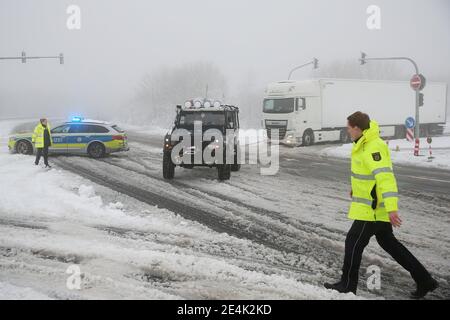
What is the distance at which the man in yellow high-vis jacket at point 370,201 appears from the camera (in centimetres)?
412

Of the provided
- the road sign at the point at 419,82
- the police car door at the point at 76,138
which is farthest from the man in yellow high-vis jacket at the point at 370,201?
the road sign at the point at 419,82

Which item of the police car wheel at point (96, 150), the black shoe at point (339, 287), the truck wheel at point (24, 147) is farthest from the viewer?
the truck wheel at point (24, 147)

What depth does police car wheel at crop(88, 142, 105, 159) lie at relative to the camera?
659 inches

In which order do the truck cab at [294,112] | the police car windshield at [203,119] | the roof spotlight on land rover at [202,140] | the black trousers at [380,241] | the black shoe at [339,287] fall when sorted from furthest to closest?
1. the truck cab at [294,112]
2. the police car windshield at [203,119]
3. the roof spotlight on land rover at [202,140]
4. the black shoe at [339,287]
5. the black trousers at [380,241]

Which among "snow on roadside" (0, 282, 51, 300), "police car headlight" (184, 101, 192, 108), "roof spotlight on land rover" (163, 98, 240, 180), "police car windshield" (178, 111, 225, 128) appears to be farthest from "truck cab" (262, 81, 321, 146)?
"snow on roadside" (0, 282, 51, 300)

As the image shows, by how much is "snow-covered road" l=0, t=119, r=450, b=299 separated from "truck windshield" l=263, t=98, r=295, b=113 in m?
11.4

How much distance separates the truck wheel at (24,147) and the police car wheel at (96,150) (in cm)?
258

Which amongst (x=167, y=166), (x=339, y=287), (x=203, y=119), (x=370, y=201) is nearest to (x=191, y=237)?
(x=339, y=287)

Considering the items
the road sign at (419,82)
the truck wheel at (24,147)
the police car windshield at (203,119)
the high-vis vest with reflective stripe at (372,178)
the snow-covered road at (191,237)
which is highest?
the road sign at (419,82)

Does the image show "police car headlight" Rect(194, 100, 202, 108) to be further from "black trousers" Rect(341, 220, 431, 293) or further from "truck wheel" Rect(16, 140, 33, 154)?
"black trousers" Rect(341, 220, 431, 293)

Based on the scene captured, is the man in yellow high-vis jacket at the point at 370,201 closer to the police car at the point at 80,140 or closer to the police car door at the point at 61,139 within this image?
the police car at the point at 80,140

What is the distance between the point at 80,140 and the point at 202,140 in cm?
744

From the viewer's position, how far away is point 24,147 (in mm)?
16922
